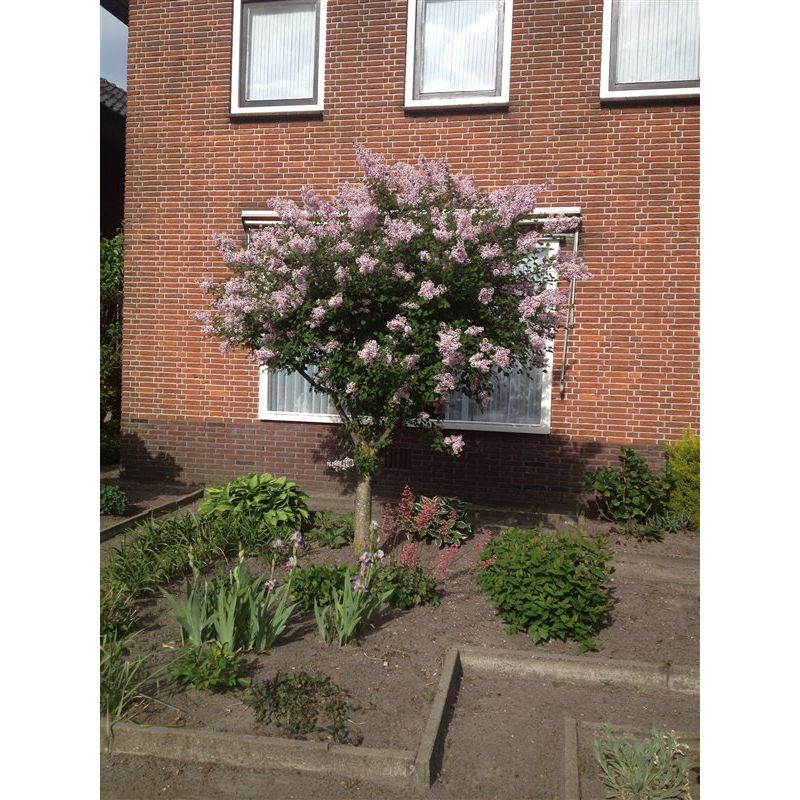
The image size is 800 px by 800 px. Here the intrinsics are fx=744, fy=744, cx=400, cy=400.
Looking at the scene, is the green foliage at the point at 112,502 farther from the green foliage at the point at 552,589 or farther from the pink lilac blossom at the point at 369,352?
the green foliage at the point at 552,589

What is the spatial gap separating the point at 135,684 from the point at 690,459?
602 centimetres

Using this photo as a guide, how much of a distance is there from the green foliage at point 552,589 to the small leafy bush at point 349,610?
0.82 metres

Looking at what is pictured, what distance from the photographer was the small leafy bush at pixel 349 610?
4570mm

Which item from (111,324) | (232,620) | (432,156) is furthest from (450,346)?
(111,324)

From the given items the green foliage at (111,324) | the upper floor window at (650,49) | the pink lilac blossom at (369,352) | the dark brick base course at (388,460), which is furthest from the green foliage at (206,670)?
the upper floor window at (650,49)

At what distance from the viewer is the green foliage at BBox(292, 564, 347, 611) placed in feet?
16.4

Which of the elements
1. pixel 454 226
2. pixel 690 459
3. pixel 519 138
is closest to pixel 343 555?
pixel 454 226

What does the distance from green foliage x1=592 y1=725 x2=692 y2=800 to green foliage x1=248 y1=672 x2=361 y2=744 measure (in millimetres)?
1141

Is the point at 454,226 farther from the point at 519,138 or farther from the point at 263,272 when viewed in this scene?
the point at 519,138

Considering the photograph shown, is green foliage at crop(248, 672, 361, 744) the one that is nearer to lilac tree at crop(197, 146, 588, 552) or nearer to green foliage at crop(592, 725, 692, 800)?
green foliage at crop(592, 725, 692, 800)

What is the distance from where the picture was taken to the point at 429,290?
17.7ft
